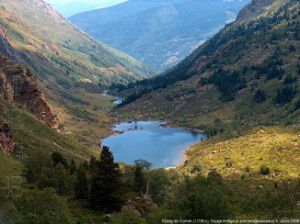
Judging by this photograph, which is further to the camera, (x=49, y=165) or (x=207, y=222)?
(x=49, y=165)

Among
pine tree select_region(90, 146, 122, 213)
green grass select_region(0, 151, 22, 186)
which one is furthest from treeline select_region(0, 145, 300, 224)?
green grass select_region(0, 151, 22, 186)

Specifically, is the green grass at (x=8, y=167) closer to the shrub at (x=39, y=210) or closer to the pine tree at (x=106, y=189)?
the pine tree at (x=106, y=189)

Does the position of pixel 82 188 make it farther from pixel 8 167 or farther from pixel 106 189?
pixel 8 167

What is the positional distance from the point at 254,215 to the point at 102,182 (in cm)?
3402

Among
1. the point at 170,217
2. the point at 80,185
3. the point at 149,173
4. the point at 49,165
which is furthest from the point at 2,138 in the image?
the point at 170,217

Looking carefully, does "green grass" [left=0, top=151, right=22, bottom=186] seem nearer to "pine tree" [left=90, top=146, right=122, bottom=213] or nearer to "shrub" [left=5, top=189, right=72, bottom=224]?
"pine tree" [left=90, top=146, right=122, bottom=213]

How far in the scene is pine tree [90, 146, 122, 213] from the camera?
364 ft

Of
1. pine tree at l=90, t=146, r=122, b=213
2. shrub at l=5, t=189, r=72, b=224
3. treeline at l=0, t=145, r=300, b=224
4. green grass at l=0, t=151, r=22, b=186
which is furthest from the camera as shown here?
green grass at l=0, t=151, r=22, b=186

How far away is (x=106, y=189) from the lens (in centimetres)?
11062

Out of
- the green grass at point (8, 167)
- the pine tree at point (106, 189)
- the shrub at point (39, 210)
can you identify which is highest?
the green grass at point (8, 167)

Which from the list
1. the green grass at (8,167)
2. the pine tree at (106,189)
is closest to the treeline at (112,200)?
the pine tree at (106,189)

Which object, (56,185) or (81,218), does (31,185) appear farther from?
(81,218)

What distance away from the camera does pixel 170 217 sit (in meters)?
88.9

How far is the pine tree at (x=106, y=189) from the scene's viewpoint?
110938 millimetres
